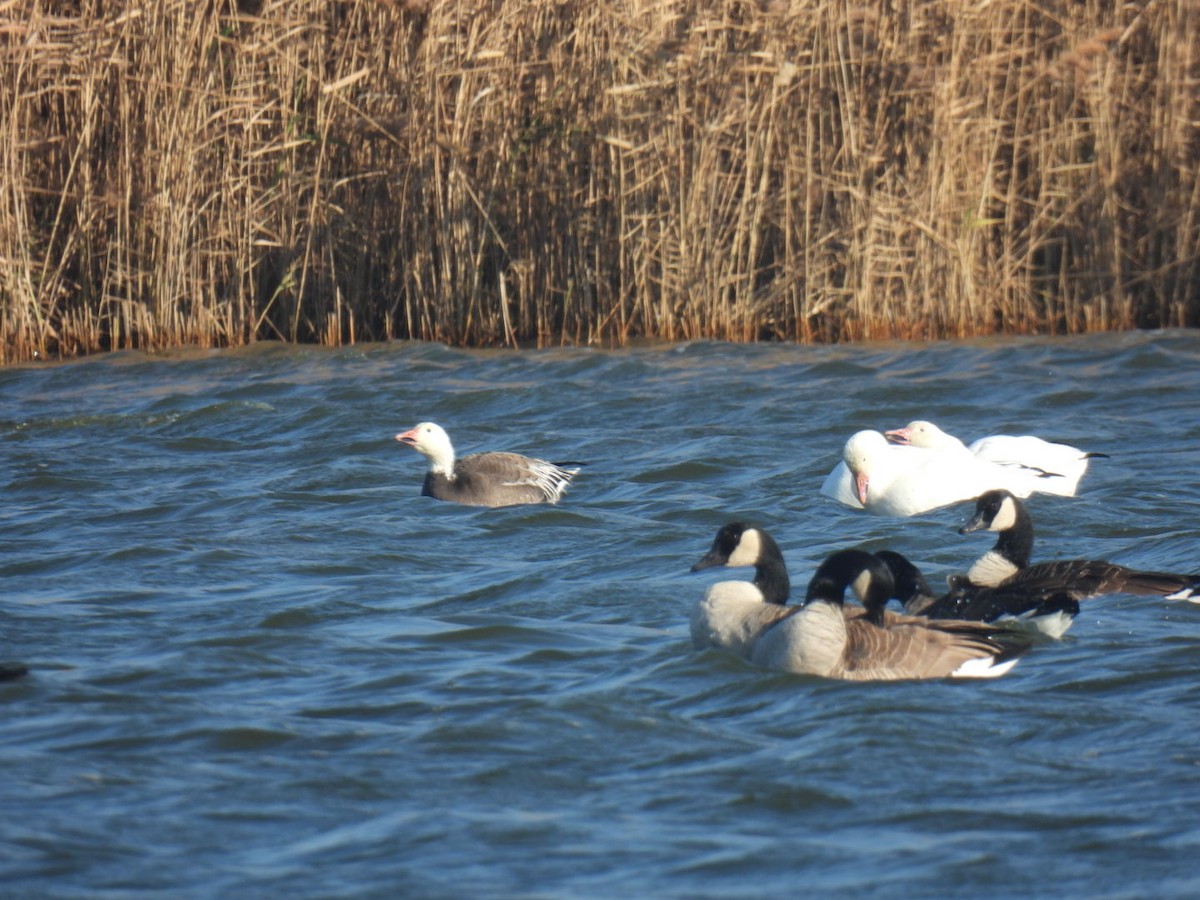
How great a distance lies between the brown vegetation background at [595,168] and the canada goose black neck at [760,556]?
7.18m

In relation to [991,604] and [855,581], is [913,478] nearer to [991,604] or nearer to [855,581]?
[991,604]

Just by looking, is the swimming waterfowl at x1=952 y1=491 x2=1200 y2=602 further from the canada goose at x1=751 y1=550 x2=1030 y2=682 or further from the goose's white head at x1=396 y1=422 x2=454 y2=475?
the goose's white head at x1=396 y1=422 x2=454 y2=475

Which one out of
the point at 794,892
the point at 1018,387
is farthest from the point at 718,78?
the point at 794,892

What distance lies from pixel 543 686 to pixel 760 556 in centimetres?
113

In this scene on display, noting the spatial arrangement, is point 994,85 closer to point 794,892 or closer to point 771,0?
point 771,0

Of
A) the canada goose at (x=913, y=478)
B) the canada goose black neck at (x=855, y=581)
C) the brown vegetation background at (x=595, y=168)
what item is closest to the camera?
the canada goose black neck at (x=855, y=581)

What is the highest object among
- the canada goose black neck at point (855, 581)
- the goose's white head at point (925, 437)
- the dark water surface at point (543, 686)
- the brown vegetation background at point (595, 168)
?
the brown vegetation background at point (595, 168)

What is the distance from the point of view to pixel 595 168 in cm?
1396

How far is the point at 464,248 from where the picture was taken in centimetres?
1414

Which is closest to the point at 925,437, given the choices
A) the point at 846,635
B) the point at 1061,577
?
the point at 1061,577

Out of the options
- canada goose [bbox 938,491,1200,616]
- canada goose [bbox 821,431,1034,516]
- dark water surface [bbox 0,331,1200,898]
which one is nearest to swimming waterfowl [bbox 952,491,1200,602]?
canada goose [bbox 938,491,1200,616]

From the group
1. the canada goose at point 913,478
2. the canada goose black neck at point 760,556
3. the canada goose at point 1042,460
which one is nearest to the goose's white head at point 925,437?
the canada goose at point 1042,460

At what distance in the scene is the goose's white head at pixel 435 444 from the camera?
10055 mm

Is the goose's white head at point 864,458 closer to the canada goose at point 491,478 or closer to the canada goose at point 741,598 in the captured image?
the canada goose at point 491,478
